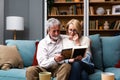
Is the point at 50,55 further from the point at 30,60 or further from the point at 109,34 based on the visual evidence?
the point at 109,34

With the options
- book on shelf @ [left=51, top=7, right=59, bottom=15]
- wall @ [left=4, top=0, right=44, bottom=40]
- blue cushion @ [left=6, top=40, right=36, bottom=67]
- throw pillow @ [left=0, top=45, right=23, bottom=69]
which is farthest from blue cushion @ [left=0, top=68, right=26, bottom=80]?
book on shelf @ [left=51, top=7, right=59, bottom=15]

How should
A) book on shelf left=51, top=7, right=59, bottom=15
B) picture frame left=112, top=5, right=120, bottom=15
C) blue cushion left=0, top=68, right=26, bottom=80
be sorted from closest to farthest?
blue cushion left=0, top=68, right=26, bottom=80 → picture frame left=112, top=5, right=120, bottom=15 → book on shelf left=51, top=7, right=59, bottom=15

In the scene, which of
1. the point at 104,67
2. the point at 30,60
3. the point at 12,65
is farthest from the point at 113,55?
the point at 12,65

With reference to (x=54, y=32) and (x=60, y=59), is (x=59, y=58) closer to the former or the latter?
(x=60, y=59)

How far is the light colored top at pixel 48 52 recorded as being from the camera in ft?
8.51

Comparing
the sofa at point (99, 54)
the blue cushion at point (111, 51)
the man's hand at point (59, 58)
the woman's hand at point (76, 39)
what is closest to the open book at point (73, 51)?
the man's hand at point (59, 58)

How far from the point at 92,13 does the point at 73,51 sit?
319cm

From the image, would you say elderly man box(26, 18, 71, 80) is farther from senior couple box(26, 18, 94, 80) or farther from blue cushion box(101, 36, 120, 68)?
blue cushion box(101, 36, 120, 68)

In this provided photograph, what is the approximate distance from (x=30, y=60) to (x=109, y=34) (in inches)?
113

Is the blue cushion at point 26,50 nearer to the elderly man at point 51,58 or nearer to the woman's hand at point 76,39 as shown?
the elderly man at point 51,58

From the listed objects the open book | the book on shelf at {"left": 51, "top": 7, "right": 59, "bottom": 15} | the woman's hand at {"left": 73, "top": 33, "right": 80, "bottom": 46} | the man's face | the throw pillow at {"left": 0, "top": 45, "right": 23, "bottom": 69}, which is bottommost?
the throw pillow at {"left": 0, "top": 45, "right": 23, "bottom": 69}

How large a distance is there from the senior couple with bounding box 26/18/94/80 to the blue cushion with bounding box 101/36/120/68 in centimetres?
46

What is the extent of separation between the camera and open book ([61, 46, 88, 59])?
2381 mm

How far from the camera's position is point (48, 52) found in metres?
2.77
